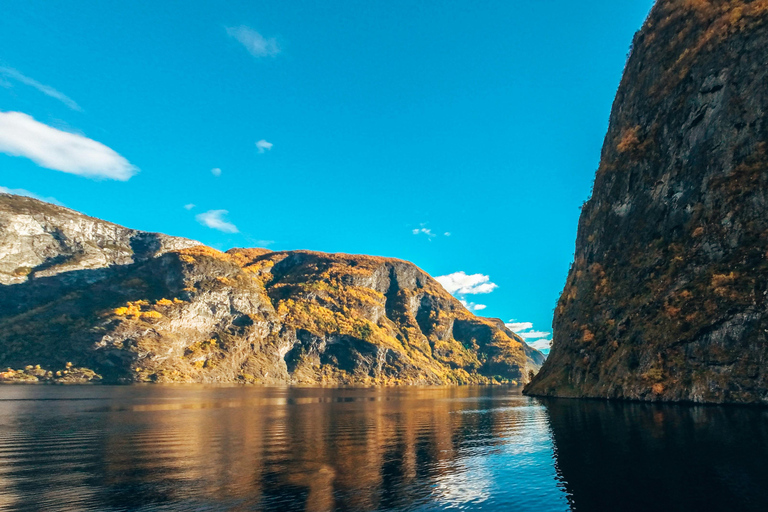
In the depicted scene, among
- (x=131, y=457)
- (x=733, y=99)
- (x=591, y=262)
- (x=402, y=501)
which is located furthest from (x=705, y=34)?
(x=131, y=457)

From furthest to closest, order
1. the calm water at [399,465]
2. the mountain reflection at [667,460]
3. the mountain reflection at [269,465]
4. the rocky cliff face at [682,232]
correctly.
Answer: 1. the rocky cliff face at [682,232]
2. the mountain reflection at [269,465]
3. the calm water at [399,465]
4. the mountain reflection at [667,460]

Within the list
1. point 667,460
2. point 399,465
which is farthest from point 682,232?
point 399,465

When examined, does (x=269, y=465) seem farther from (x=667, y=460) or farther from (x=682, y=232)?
(x=682, y=232)

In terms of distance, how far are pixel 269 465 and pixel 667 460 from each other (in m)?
34.3

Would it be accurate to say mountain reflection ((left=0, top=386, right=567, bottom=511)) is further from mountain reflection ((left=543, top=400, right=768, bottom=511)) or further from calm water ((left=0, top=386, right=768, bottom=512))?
mountain reflection ((left=543, top=400, right=768, bottom=511))

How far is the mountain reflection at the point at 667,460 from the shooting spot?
85.6 ft

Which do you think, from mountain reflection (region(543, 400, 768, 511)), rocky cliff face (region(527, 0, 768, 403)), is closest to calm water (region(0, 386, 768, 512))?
mountain reflection (region(543, 400, 768, 511))

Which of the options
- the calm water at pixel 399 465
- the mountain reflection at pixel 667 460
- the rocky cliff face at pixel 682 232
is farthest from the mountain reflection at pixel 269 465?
the rocky cliff face at pixel 682 232

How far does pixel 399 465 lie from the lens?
37656 mm

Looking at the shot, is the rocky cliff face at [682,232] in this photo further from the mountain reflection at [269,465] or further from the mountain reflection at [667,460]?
the mountain reflection at [269,465]

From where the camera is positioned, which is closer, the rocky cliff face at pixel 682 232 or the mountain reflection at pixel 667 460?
the mountain reflection at pixel 667 460

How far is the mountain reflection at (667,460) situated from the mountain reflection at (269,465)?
266 cm

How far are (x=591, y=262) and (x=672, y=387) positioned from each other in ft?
178

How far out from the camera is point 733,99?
3423 inches
